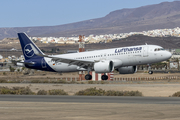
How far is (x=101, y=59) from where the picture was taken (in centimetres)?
4988

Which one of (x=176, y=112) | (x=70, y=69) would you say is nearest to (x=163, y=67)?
(x=70, y=69)

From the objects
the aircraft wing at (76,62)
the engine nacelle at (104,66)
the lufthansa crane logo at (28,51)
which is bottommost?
the engine nacelle at (104,66)

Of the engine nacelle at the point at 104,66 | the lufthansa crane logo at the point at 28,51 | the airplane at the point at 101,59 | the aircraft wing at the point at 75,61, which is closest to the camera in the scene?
the airplane at the point at 101,59

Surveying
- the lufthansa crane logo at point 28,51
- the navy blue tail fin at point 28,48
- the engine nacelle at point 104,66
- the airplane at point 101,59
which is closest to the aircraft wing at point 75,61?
the airplane at point 101,59

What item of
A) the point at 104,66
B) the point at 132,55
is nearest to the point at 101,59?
the point at 104,66

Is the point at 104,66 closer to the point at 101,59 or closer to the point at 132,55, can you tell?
the point at 101,59

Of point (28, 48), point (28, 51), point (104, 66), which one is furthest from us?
point (28, 48)

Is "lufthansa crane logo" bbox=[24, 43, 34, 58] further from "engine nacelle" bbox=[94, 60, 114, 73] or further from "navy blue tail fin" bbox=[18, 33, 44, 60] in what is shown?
Answer: "engine nacelle" bbox=[94, 60, 114, 73]

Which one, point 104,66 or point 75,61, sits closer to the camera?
point 104,66

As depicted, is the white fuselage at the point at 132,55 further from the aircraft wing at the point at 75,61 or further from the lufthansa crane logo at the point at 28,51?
the lufthansa crane logo at the point at 28,51

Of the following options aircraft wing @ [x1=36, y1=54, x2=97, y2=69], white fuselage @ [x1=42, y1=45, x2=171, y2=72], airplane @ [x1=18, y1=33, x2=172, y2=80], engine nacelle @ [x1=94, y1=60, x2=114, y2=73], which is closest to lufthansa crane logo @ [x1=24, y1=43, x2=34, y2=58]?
airplane @ [x1=18, y1=33, x2=172, y2=80]

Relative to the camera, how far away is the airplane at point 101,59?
46.9 metres

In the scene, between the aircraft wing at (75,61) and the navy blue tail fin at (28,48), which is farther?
the navy blue tail fin at (28,48)

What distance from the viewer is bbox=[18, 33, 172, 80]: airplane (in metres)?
46.9
